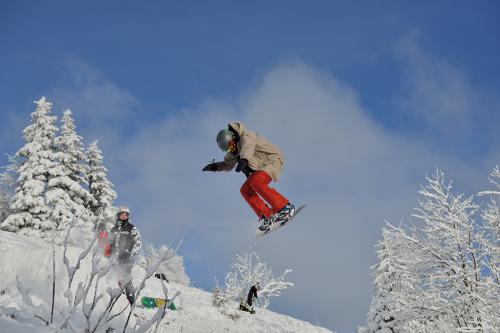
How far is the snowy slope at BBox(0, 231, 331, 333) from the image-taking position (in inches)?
152

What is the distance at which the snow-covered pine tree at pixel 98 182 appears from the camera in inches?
930

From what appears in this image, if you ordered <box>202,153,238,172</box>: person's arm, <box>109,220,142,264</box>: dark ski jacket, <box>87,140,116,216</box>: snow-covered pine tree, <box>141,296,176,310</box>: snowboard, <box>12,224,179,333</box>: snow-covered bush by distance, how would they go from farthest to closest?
<box>87,140,116,216</box>: snow-covered pine tree → <box>141,296,176,310</box>: snowboard → <box>109,220,142,264</box>: dark ski jacket → <box>202,153,238,172</box>: person's arm → <box>12,224,179,333</box>: snow-covered bush

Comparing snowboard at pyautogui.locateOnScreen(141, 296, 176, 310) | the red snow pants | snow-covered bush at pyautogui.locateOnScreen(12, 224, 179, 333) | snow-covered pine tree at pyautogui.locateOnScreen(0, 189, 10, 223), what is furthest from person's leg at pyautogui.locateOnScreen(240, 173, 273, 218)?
snow-covered pine tree at pyautogui.locateOnScreen(0, 189, 10, 223)

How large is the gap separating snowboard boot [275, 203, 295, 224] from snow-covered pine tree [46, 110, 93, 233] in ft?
49.0

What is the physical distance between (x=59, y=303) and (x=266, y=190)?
405 cm

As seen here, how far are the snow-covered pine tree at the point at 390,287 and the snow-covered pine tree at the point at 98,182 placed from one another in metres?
14.5

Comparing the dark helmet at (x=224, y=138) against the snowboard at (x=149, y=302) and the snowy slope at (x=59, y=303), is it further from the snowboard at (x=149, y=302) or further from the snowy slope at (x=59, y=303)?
the snowboard at (x=149, y=302)

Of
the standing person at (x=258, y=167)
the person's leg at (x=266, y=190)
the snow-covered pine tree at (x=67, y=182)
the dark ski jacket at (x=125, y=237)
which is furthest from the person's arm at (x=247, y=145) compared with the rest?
the snow-covered pine tree at (x=67, y=182)

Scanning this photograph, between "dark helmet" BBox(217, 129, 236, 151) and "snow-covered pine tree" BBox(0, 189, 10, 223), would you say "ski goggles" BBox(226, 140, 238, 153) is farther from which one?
"snow-covered pine tree" BBox(0, 189, 10, 223)

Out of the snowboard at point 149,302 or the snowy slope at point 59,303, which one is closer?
the snowy slope at point 59,303

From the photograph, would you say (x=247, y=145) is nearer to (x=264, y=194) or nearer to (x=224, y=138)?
(x=224, y=138)

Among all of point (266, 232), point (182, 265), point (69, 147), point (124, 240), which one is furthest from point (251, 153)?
point (182, 265)

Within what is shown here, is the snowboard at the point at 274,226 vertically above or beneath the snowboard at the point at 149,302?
above

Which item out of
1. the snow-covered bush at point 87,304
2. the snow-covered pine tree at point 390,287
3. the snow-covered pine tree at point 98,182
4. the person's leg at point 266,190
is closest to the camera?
the snow-covered bush at point 87,304
